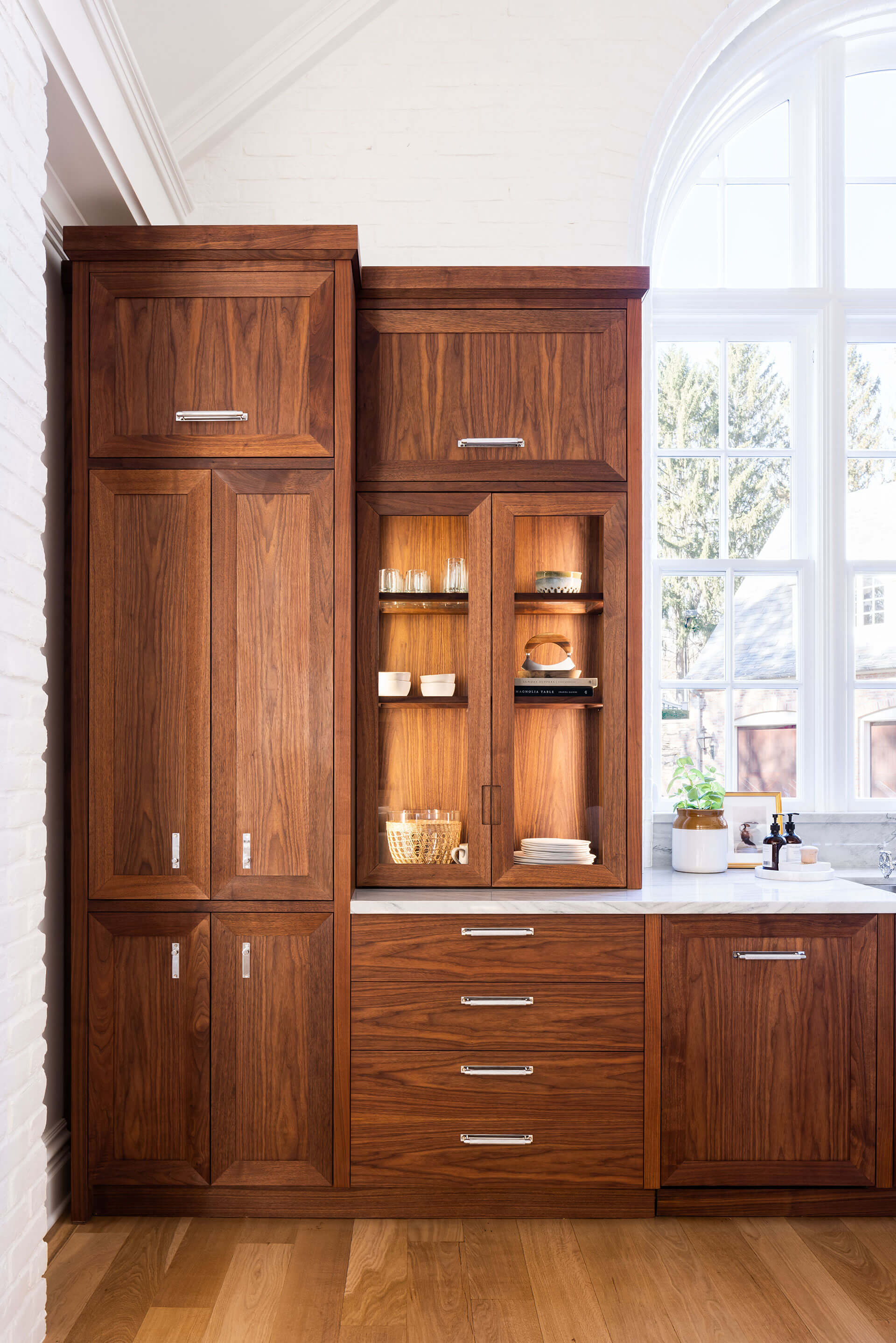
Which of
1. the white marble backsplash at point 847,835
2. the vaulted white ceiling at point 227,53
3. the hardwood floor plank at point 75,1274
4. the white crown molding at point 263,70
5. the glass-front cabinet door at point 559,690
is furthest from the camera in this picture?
the white marble backsplash at point 847,835

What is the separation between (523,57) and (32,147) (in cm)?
186

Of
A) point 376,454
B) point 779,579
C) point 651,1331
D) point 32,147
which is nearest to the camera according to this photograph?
point 32,147

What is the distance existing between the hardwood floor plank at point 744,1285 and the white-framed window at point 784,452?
1.35 meters

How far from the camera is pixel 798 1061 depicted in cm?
237

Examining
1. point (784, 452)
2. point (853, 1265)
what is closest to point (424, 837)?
point (853, 1265)

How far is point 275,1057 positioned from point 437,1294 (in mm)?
653

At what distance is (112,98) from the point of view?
7.08ft

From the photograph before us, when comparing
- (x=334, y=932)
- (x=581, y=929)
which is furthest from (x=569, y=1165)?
(x=334, y=932)

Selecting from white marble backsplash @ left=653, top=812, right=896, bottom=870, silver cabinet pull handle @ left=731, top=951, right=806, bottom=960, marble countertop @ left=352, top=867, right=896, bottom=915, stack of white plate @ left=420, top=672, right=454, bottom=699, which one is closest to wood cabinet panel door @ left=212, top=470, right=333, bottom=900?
marble countertop @ left=352, top=867, right=896, bottom=915

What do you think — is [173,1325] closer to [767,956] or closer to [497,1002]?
[497,1002]

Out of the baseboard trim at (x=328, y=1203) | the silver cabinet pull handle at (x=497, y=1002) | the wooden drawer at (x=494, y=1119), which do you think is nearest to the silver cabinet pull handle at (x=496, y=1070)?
the wooden drawer at (x=494, y=1119)

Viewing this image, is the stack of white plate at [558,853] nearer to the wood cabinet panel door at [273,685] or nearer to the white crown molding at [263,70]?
the wood cabinet panel door at [273,685]

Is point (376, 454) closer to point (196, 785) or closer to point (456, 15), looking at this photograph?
point (196, 785)

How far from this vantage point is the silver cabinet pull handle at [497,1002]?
2.35 metres
